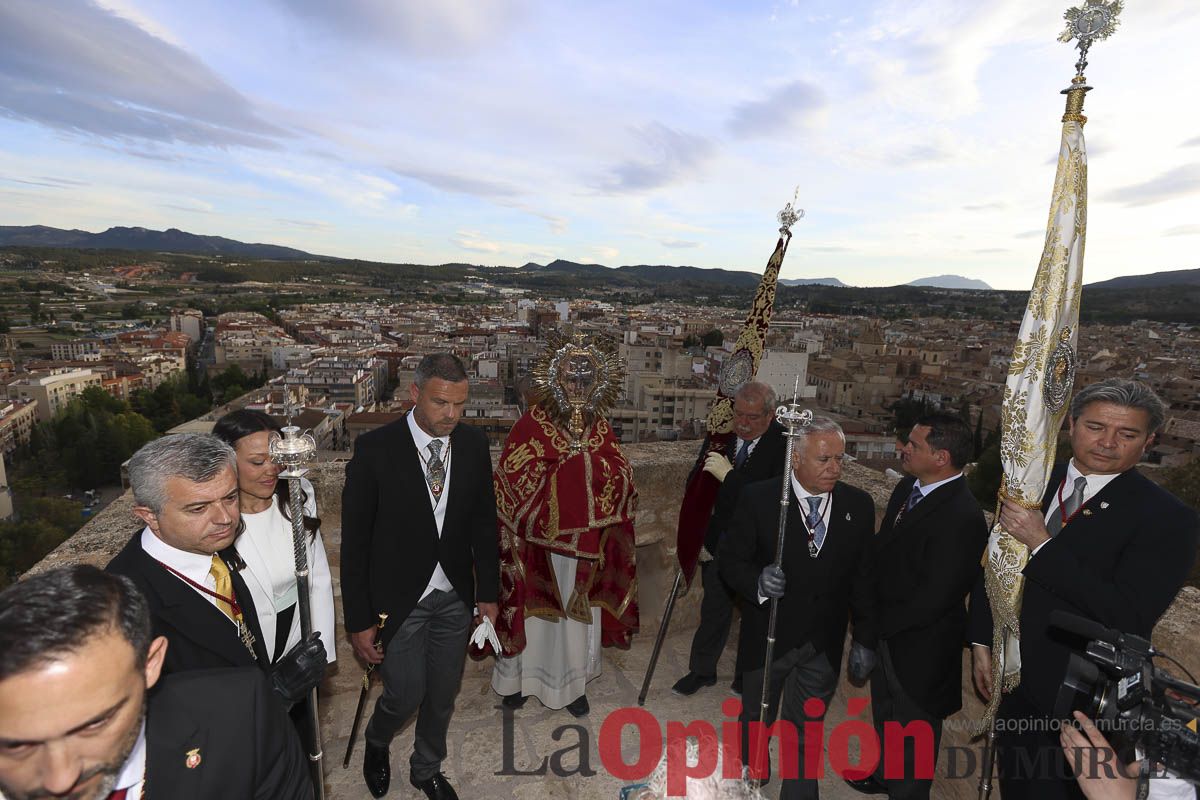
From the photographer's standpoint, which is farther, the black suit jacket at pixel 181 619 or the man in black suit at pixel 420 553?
the man in black suit at pixel 420 553

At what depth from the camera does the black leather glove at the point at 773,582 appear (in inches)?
96.3

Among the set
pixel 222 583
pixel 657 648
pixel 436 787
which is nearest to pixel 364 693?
pixel 436 787

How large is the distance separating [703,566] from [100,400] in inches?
2549

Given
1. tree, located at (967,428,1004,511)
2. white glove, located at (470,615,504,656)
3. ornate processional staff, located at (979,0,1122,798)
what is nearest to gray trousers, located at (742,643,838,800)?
ornate processional staff, located at (979,0,1122,798)

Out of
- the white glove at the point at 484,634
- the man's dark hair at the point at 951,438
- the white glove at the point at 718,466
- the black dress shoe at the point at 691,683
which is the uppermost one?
the man's dark hair at the point at 951,438

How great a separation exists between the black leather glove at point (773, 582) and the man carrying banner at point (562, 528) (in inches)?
36.9

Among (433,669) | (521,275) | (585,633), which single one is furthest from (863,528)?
(521,275)

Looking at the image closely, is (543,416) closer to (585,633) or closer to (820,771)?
(585,633)

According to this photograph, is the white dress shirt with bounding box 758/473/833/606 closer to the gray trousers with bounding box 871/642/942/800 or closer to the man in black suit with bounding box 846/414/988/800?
the man in black suit with bounding box 846/414/988/800

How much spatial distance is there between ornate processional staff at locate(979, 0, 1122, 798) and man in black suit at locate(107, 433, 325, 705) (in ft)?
8.55

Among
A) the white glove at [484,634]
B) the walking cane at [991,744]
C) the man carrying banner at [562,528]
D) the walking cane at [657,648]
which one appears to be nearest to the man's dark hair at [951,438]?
the walking cane at [991,744]

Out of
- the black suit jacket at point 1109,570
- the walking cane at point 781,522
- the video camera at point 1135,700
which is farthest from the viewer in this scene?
the walking cane at point 781,522

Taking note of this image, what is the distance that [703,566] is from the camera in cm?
387

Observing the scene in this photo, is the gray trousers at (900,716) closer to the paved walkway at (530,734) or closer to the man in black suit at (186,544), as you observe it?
the paved walkway at (530,734)
